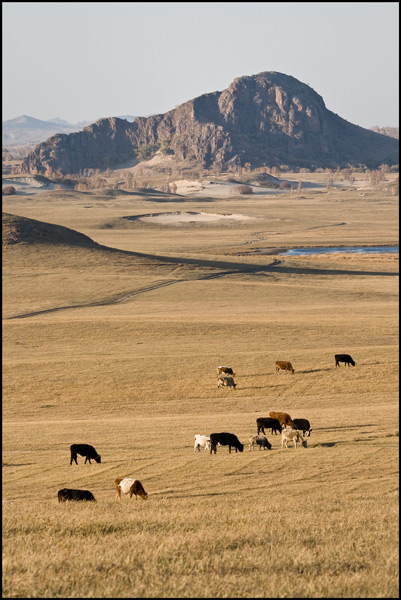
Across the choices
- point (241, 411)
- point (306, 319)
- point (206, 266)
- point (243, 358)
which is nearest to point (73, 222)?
point (206, 266)

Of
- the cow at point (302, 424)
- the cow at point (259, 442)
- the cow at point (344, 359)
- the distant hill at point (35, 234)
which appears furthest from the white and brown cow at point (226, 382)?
the distant hill at point (35, 234)

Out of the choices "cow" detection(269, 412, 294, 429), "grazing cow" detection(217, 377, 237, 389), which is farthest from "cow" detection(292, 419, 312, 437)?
"grazing cow" detection(217, 377, 237, 389)

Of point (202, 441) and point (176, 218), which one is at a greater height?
point (176, 218)

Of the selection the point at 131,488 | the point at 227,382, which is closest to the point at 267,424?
the point at 227,382

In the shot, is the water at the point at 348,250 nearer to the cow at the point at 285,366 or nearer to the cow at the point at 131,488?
the cow at the point at 285,366

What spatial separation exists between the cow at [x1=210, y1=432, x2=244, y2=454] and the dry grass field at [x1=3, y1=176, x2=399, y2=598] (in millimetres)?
479

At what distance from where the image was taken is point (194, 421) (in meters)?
35.2

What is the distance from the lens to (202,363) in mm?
48781

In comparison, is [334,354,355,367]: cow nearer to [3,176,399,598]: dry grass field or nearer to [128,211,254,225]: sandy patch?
[3,176,399,598]: dry grass field

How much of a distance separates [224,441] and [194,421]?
6.44 meters

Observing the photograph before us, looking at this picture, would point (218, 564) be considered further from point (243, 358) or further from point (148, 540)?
point (243, 358)

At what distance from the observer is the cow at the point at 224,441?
94.1 feet

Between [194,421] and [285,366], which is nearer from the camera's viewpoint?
[194,421]

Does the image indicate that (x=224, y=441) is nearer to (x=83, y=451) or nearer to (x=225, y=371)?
(x=83, y=451)
